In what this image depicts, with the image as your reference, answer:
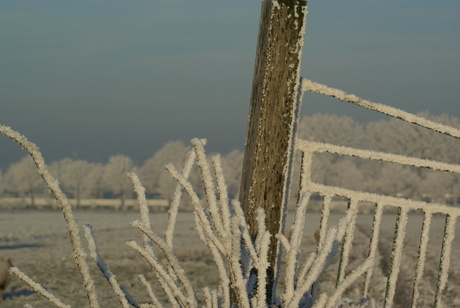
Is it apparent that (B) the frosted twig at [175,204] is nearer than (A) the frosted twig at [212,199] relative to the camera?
No

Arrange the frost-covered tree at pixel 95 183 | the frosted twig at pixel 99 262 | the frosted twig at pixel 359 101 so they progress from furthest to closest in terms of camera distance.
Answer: the frost-covered tree at pixel 95 183, the frosted twig at pixel 359 101, the frosted twig at pixel 99 262

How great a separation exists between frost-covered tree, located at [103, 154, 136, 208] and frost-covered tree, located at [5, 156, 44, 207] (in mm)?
4484

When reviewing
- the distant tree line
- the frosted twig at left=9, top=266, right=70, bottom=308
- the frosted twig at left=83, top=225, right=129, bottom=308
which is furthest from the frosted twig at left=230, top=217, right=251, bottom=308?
the distant tree line

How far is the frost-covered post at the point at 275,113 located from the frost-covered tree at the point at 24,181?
39.5 metres

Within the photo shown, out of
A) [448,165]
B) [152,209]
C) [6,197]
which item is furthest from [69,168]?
[448,165]

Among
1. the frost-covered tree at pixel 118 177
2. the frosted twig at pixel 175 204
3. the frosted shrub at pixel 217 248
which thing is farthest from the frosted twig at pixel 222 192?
the frost-covered tree at pixel 118 177

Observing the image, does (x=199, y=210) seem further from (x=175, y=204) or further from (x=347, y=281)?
(x=347, y=281)

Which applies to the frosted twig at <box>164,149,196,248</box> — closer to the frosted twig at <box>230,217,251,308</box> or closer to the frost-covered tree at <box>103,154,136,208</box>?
the frosted twig at <box>230,217,251,308</box>

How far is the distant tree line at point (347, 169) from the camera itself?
3450cm

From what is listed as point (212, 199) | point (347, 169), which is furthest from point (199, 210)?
point (347, 169)

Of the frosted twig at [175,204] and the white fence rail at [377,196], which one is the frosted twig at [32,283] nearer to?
the frosted twig at [175,204]

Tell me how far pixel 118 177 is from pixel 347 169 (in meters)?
13.6

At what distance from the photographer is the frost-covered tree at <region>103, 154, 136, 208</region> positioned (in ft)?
127

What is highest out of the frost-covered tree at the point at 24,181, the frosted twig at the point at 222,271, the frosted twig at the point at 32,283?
the frosted twig at the point at 222,271
